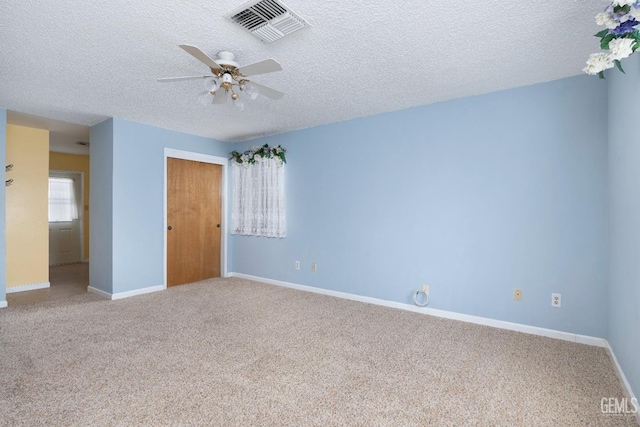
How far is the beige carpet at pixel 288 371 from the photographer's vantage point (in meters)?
1.82

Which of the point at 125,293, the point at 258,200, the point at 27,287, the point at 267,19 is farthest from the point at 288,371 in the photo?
the point at 27,287

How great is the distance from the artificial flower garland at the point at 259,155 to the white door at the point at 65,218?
3999mm

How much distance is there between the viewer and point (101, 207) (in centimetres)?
438

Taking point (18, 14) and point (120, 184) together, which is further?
point (120, 184)

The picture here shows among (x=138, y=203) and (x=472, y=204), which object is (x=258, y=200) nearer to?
(x=138, y=203)

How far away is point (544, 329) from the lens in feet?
9.72

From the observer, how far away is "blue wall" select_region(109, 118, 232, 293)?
4.22 m

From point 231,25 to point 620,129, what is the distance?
109 inches

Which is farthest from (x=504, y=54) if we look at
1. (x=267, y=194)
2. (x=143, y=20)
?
(x=267, y=194)

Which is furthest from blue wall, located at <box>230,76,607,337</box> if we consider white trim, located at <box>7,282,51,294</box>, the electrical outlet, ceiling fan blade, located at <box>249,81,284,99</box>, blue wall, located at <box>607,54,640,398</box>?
white trim, located at <box>7,282,51,294</box>

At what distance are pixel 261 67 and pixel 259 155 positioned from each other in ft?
9.58

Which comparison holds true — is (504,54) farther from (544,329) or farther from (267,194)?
(267,194)

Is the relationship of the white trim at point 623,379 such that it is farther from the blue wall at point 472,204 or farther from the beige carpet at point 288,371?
the blue wall at point 472,204

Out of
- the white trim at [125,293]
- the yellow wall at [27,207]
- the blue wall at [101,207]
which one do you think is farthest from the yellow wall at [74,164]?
the white trim at [125,293]
